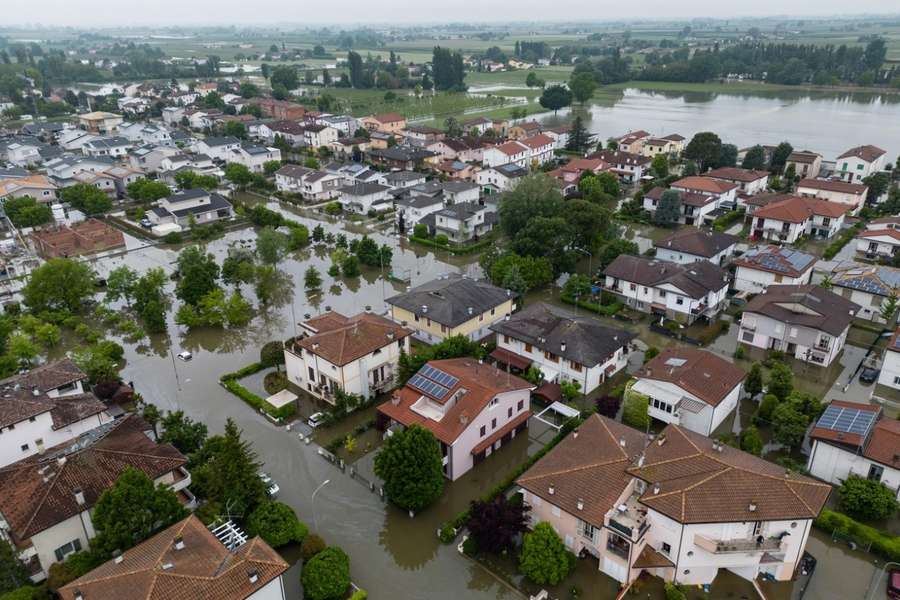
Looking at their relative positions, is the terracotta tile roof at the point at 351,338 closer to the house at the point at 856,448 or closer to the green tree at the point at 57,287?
the house at the point at 856,448

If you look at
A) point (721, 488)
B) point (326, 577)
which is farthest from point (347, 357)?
point (721, 488)

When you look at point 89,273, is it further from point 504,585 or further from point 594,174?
point 594,174

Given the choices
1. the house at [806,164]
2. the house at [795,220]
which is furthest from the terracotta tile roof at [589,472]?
the house at [806,164]

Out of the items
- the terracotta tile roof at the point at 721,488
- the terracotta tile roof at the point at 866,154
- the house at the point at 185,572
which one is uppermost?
the terracotta tile roof at the point at 866,154

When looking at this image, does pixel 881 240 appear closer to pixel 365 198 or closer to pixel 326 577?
pixel 365 198

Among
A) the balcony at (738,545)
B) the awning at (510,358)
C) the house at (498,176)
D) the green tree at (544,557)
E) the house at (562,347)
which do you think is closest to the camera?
the balcony at (738,545)

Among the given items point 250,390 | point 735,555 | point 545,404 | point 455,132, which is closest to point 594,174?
point 455,132
